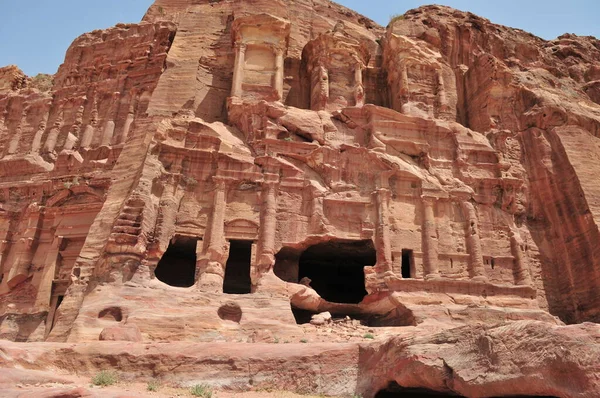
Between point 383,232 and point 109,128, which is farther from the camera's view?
point 109,128

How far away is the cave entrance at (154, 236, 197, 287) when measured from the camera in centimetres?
2034

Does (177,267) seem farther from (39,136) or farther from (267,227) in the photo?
(39,136)

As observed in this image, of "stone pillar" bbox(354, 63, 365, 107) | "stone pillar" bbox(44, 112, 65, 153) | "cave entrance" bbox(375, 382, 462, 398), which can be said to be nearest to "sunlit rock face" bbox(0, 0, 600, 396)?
"stone pillar" bbox(44, 112, 65, 153)

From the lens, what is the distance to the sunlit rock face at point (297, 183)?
659 inches

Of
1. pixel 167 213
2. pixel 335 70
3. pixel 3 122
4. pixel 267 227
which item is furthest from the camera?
pixel 3 122

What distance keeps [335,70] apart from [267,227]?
36.4 feet

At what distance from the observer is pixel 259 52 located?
25328 mm

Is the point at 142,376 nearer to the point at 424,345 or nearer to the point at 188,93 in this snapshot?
the point at 424,345

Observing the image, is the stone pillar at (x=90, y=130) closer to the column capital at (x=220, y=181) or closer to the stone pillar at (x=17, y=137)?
the stone pillar at (x=17, y=137)

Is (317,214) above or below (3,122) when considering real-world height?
below

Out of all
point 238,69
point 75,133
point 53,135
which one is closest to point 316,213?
point 238,69

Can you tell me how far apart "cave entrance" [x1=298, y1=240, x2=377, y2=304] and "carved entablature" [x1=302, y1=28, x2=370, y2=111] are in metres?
7.46

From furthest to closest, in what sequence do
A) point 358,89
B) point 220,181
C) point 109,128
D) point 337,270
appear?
point 109,128
point 358,89
point 337,270
point 220,181

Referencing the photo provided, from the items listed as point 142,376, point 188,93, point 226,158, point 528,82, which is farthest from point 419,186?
point 142,376
